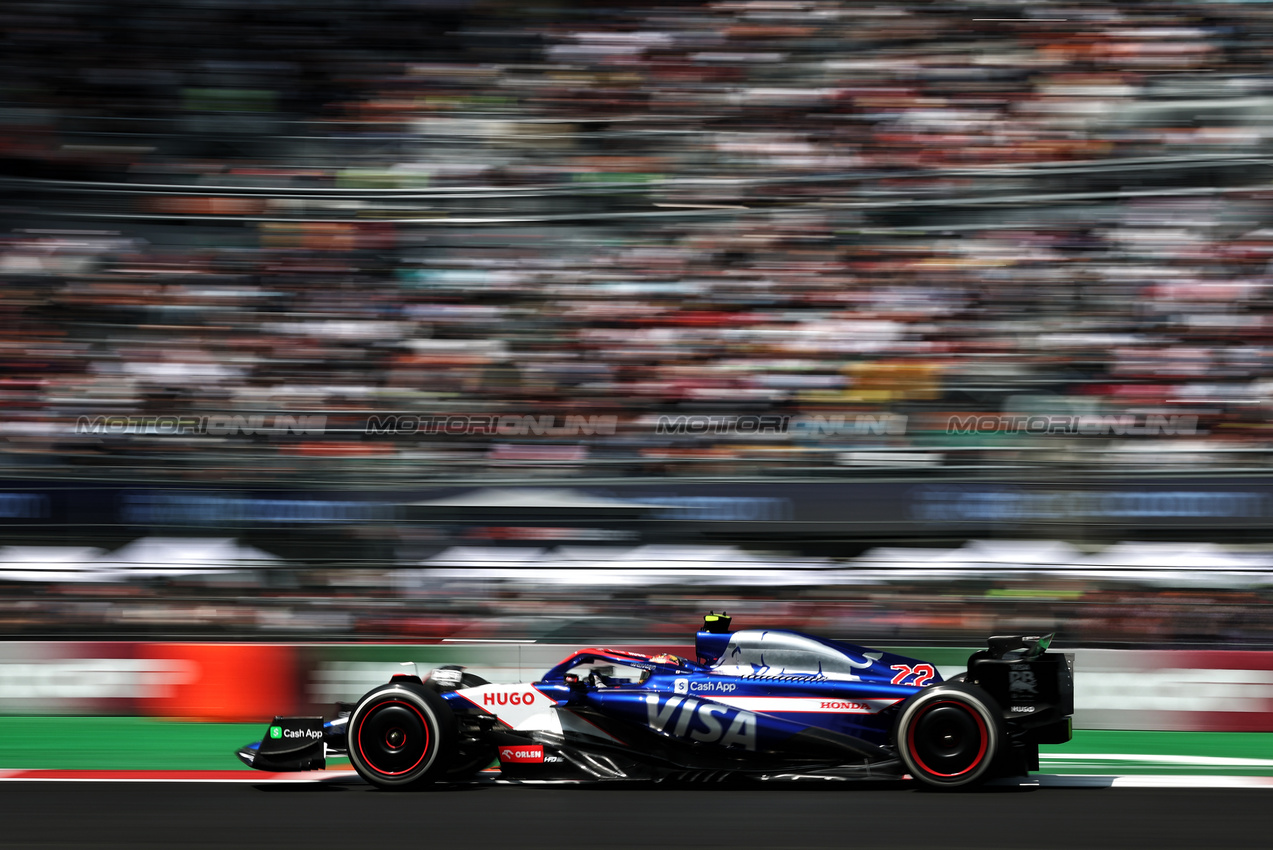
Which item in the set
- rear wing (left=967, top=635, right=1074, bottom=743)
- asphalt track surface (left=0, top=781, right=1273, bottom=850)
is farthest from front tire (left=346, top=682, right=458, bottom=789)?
rear wing (left=967, top=635, right=1074, bottom=743)

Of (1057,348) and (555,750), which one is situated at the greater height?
(1057,348)

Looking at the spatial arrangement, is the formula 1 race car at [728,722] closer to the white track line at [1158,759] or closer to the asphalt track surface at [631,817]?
the asphalt track surface at [631,817]

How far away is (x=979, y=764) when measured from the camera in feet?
19.6

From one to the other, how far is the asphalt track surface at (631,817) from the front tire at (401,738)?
4.2 inches

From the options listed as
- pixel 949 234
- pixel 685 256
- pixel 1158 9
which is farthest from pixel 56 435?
pixel 1158 9

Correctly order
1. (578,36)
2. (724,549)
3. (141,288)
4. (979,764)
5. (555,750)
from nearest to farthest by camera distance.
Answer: (979,764), (555,750), (724,549), (141,288), (578,36)

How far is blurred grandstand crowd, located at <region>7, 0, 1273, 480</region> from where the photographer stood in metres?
10.4

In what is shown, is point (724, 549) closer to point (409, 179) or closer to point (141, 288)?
point (409, 179)

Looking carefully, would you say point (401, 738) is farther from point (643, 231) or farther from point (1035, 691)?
point (643, 231)

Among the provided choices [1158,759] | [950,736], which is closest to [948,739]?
[950,736]

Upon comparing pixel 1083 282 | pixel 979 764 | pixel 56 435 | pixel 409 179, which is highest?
pixel 409 179

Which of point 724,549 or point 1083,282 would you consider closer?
point 724,549

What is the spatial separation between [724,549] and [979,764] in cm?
400

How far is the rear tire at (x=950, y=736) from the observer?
596 cm
